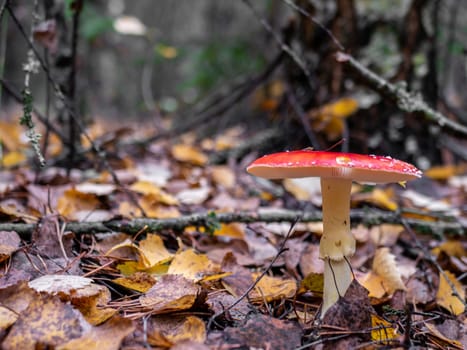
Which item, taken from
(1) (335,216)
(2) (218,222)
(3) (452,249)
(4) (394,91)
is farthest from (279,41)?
(3) (452,249)

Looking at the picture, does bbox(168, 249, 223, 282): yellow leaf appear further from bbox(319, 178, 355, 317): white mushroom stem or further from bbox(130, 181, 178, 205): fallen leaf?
bbox(130, 181, 178, 205): fallen leaf

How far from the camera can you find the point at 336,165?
102 cm

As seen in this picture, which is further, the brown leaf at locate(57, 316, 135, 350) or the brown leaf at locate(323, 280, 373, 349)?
the brown leaf at locate(323, 280, 373, 349)

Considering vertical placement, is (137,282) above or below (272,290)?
above

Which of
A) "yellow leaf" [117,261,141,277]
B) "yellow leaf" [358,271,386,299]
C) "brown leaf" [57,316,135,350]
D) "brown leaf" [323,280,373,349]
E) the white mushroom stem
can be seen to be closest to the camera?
"brown leaf" [57,316,135,350]

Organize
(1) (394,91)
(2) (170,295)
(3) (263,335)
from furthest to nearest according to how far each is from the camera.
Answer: (1) (394,91)
(2) (170,295)
(3) (263,335)

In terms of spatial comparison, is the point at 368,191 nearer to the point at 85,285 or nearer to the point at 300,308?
the point at 300,308

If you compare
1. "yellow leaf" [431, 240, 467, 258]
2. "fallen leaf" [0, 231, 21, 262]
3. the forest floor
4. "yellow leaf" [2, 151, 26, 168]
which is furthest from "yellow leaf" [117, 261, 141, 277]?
"yellow leaf" [2, 151, 26, 168]

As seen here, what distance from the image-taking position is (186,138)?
5078 mm

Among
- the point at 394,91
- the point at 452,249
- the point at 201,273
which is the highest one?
the point at 394,91

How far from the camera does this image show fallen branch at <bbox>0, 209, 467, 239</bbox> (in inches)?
62.1

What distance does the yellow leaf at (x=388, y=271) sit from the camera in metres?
1.55

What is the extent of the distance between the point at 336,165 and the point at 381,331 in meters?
0.58

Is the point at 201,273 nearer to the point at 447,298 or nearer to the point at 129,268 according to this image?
the point at 129,268
